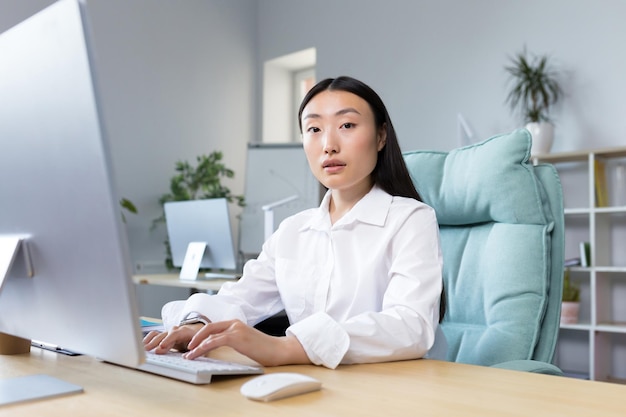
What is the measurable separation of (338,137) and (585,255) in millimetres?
2670

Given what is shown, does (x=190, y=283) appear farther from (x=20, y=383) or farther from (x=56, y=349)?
(x=20, y=383)

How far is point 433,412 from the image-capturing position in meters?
0.69

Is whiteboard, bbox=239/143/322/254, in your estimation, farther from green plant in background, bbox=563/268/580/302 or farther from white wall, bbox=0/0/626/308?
green plant in background, bbox=563/268/580/302

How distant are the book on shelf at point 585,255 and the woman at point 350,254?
97.0 inches

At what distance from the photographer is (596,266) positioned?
3469mm

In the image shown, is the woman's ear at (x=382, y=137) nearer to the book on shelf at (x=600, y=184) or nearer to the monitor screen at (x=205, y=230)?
the monitor screen at (x=205, y=230)

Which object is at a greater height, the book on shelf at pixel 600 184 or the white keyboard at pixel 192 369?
the white keyboard at pixel 192 369

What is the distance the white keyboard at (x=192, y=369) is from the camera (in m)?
0.79

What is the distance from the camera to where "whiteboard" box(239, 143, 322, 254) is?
4312 millimetres

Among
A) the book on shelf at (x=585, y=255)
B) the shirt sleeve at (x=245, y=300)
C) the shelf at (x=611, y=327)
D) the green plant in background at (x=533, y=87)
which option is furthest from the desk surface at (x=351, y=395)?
the green plant in background at (x=533, y=87)

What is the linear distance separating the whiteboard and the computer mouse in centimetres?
341

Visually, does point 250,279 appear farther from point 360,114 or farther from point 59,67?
point 59,67

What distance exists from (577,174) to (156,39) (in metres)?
3.31

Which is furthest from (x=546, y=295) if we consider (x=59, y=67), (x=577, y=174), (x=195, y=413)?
(x=577, y=174)
